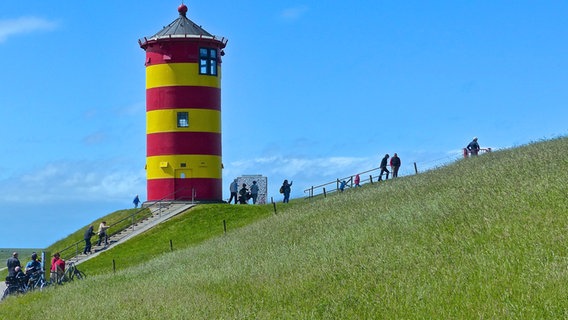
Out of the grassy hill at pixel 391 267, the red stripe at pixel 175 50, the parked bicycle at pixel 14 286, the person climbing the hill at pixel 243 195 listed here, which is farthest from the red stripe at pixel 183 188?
the grassy hill at pixel 391 267

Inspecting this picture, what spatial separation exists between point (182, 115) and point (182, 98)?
32.1 inches

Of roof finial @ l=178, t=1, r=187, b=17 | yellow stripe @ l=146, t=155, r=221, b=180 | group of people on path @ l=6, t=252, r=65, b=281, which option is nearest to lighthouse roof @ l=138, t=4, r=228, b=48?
roof finial @ l=178, t=1, r=187, b=17

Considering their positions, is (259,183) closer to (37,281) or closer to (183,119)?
(183,119)

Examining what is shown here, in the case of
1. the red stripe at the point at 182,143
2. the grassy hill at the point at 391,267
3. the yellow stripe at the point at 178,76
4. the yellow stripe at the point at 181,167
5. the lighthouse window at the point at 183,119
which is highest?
the yellow stripe at the point at 178,76

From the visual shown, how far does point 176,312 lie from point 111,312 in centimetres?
227

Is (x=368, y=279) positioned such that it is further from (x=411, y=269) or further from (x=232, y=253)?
(x=232, y=253)

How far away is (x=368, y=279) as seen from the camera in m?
15.9

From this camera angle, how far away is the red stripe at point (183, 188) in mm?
44312

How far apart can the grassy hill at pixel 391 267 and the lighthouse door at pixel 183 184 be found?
15162 mm

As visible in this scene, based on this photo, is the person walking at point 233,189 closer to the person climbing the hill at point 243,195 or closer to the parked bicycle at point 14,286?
the person climbing the hill at point 243,195

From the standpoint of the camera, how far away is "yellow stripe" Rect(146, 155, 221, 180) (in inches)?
1735

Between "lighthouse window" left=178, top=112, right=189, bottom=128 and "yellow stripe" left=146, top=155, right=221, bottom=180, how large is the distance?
1.49 metres

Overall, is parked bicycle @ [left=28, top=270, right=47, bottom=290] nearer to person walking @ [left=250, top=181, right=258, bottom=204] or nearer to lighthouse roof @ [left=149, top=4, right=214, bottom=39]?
lighthouse roof @ [left=149, top=4, right=214, bottom=39]

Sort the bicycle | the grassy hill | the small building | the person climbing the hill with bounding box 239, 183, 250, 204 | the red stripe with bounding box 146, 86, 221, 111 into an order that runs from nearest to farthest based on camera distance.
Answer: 1. the grassy hill
2. the bicycle
3. the red stripe with bounding box 146, 86, 221, 111
4. the person climbing the hill with bounding box 239, 183, 250, 204
5. the small building
